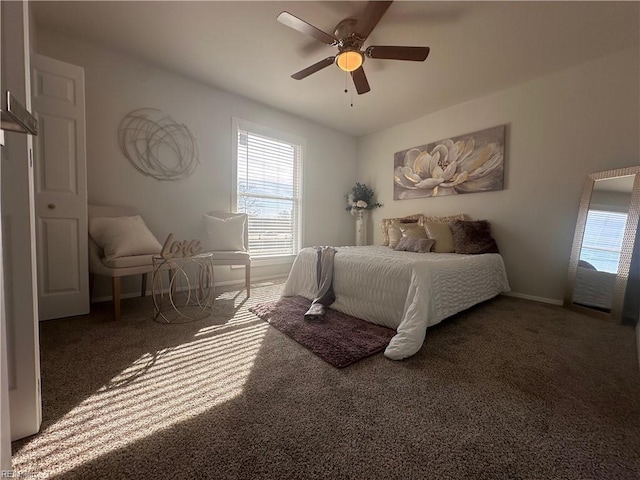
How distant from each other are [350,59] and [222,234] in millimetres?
2166

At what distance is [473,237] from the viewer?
3.12 metres

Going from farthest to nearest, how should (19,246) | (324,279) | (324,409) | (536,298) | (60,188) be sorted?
(536,298) < (324,279) < (60,188) < (324,409) < (19,246)

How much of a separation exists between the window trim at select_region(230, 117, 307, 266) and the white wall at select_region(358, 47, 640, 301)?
2248 millimetres

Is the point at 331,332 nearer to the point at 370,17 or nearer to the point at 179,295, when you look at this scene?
the point at 179,295

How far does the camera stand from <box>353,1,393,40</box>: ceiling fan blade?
1.75m

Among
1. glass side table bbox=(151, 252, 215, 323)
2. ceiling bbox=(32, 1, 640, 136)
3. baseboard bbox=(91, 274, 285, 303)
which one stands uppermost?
ceiling bbox=(32, 1, 640, 136)

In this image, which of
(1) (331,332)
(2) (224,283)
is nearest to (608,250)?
(1) (331,332)

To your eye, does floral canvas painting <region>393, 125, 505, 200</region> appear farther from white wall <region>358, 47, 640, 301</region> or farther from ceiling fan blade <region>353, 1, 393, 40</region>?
ceiling fan blade <region>353, 1, 393, 40</region>

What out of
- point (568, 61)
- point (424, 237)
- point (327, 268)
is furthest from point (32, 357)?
point (568, 61)

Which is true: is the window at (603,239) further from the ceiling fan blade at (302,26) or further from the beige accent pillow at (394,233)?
the ceiling fan blade at (302,26)

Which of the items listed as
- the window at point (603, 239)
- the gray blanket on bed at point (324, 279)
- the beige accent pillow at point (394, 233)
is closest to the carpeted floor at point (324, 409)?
the gray blanket on bed at point (324, 279)

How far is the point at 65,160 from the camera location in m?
2.15

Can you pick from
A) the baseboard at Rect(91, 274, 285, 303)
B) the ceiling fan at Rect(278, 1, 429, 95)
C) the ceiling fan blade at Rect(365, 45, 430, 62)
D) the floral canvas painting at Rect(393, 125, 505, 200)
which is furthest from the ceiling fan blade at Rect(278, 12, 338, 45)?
the baseboard at Rect(91, 274, 285, 303)

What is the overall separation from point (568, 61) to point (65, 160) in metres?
4.84
